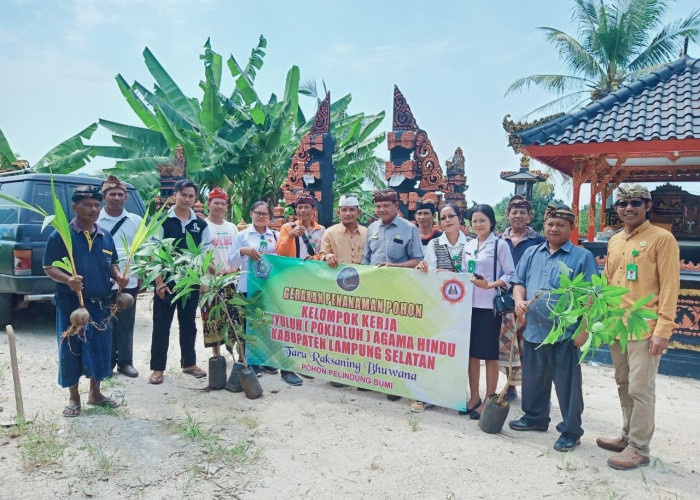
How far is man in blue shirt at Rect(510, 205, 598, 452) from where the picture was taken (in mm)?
3264

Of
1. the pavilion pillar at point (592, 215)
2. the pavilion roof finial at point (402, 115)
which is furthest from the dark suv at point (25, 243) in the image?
the pavilion pillar at point (592, 215)

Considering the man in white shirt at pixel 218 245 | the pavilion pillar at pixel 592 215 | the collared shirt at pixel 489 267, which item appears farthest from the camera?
the pavilion pillar at pixel 592 215

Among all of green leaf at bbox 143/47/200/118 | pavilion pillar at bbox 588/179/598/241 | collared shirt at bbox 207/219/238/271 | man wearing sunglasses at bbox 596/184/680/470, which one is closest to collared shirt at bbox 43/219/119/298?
collared shirt at bbox 207/219/238/271

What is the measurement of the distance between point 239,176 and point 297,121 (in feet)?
9.36

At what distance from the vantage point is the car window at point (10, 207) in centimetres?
577

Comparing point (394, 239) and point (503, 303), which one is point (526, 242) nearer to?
point (503, 303)

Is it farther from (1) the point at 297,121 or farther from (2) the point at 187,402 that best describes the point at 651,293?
(1) the point at 297,121

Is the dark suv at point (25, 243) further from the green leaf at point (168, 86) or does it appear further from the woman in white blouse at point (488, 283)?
the green leaf at point (168, 86)

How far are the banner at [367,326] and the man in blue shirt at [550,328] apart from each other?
47 centimetres

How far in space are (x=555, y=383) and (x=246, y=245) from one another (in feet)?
9.67

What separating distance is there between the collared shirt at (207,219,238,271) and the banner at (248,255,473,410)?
A: 1.06 feet

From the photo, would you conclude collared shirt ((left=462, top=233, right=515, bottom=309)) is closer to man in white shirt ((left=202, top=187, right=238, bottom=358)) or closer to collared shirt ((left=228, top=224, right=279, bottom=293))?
collared shirt ((left=228, top=224, right=279, bottom=293))

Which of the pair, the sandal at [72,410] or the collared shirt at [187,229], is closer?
the sandal at [72,410]

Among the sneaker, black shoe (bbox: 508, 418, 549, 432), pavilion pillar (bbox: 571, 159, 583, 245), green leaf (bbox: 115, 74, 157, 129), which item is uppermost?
green leaf (bbox: 115, 74, 157, 129)
